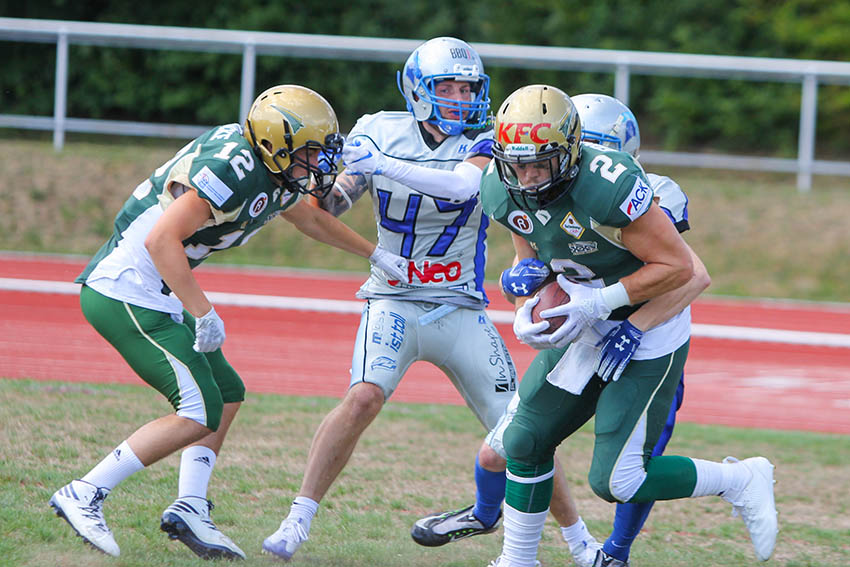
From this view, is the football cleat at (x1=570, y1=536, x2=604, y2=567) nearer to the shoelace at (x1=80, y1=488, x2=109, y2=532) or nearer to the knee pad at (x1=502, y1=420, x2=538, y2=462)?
the knee pad at (x1=502, y1=420, x2=538, y2=462)

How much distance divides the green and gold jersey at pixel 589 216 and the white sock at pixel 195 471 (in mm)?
1564

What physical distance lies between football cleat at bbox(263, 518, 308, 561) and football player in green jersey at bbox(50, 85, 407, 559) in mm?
135

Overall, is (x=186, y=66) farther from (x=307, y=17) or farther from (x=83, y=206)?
(x=83, y=206)

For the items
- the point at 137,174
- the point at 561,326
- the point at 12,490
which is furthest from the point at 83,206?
the point at 561,326

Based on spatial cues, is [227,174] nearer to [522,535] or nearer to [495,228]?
[522,535]

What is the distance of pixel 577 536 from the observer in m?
4.59

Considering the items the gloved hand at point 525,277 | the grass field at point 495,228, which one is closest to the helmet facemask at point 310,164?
the gloved hand at point 525,277

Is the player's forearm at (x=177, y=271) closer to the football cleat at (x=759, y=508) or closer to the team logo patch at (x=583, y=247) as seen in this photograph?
the team logo patch at (x=583, y=247)

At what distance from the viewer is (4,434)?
18.7 feet

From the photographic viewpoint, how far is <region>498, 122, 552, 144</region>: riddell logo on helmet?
3.68m

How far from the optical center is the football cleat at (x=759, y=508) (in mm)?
4094

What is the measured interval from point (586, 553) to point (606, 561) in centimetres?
14

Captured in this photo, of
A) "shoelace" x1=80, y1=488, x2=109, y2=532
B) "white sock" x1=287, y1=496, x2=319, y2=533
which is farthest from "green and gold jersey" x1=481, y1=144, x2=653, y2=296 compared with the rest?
"shoelace" x1=80, y1=488, x2=109, y2=532

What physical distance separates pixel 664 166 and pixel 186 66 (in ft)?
25.8
